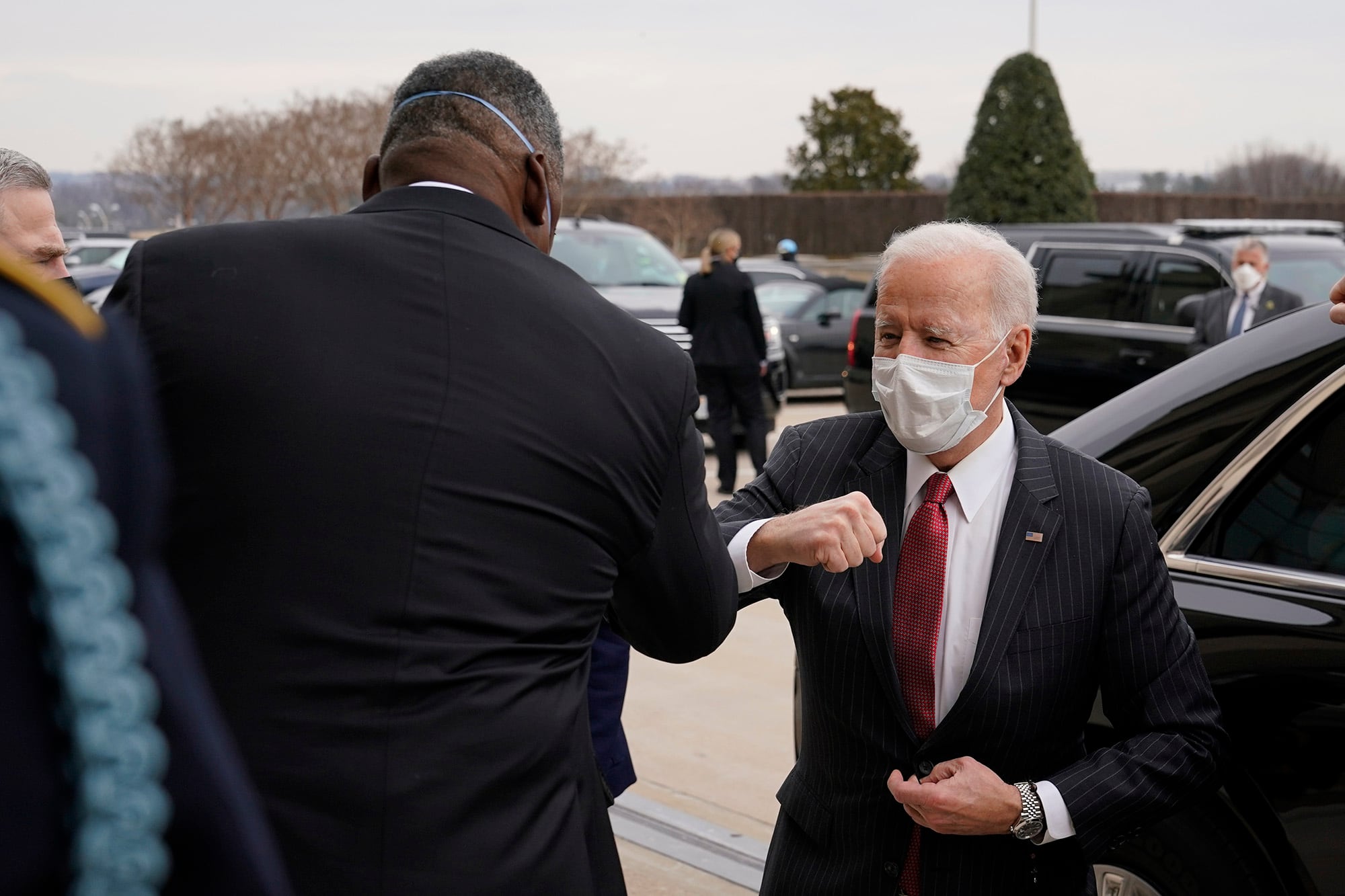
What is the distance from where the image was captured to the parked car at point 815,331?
16.4m

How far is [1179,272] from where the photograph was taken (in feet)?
32.9

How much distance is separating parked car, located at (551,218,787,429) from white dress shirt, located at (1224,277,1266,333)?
13.5 feet

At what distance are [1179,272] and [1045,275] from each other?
1.08 m

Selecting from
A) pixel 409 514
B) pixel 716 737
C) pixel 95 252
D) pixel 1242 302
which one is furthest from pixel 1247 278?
pixel 95 252

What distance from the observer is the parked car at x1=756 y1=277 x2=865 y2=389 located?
16.4 m

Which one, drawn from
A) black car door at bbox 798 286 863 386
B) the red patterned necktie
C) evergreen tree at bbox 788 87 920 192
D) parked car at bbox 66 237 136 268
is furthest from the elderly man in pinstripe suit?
evergreen tree at bbox 788 87 920 192

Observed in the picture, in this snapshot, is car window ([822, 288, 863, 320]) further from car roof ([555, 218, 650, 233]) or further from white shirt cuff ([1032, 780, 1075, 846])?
white shirt cuff ([1032, 780, 1075, 846])

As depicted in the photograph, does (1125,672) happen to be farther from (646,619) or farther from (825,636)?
(646,619)

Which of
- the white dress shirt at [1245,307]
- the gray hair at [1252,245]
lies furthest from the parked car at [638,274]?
the white dress shirt at [1245,307]

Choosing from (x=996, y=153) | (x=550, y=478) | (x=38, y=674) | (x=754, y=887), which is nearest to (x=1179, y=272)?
(x=754, y=887)

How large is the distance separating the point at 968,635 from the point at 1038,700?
0.47 ft

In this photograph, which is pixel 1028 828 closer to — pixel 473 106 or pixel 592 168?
pixel 473 106

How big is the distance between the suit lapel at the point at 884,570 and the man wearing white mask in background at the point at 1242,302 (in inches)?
282

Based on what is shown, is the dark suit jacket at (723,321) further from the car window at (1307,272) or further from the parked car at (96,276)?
the parked car at (96,276)
